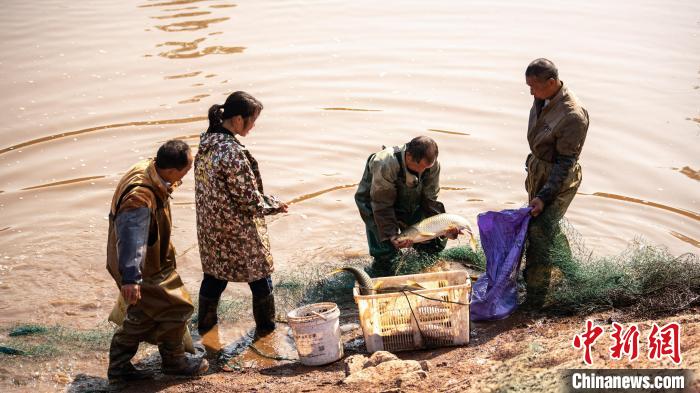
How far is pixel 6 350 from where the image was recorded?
20.8ft

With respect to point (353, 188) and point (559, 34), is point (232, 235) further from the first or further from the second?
point (559, 34)

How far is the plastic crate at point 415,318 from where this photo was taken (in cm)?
611

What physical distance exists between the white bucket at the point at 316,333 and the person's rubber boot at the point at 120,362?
120 cm

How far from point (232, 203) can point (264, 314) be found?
113 cm

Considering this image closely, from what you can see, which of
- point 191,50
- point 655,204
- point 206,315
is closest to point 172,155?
point 206,315

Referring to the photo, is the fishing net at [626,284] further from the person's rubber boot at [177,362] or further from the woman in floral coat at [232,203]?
the person's rubber boot at [177,362]

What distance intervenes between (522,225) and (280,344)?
2265mm

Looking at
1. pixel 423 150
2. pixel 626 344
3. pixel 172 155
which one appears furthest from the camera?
pixel 423 150

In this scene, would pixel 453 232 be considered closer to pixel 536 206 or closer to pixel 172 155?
pixel 536 206

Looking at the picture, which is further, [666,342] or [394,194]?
[394,194]

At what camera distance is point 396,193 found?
7055 millimetres

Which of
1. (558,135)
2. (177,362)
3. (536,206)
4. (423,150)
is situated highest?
(558,135)

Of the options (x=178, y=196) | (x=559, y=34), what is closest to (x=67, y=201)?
(x=178, y=196)

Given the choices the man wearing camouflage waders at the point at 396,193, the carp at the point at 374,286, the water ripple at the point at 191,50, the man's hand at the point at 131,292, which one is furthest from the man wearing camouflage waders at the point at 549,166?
the water ripple at the point at 191,50
